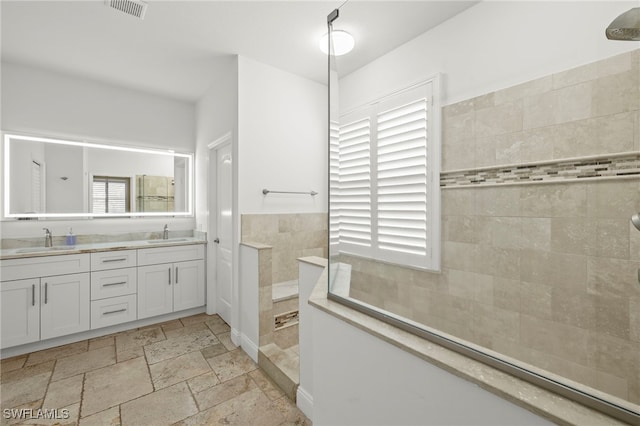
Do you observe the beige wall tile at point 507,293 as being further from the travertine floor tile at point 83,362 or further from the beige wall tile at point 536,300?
the travertine floor tile at point 83,362

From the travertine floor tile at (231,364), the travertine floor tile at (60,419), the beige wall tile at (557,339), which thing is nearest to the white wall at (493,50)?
the beige wall tile at (557,339)

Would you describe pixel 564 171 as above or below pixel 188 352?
above

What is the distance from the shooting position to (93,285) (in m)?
2.78

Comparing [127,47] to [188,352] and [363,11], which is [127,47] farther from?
[188,352]

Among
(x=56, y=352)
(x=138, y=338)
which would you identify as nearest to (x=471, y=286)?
(x=138, y=338)

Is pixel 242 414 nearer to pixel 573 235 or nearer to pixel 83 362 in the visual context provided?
pixel 83 362

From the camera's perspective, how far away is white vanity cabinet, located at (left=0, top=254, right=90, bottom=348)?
2.41 meters

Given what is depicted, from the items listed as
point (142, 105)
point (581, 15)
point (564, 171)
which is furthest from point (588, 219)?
point (142, 105)

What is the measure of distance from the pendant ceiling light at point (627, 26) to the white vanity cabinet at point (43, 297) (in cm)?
394

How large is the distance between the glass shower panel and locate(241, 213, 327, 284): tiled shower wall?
128cm

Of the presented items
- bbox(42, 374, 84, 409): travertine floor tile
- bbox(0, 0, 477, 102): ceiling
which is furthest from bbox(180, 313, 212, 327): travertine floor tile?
bbox(0, 0, 477, 102): ceiling

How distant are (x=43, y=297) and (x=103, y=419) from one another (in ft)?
4.93

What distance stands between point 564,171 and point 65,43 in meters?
3.78

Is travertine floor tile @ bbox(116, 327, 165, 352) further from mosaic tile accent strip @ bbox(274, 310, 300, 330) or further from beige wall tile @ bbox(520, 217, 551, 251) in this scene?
beige wall tile @ bbox(520, 217, 551, 251)
